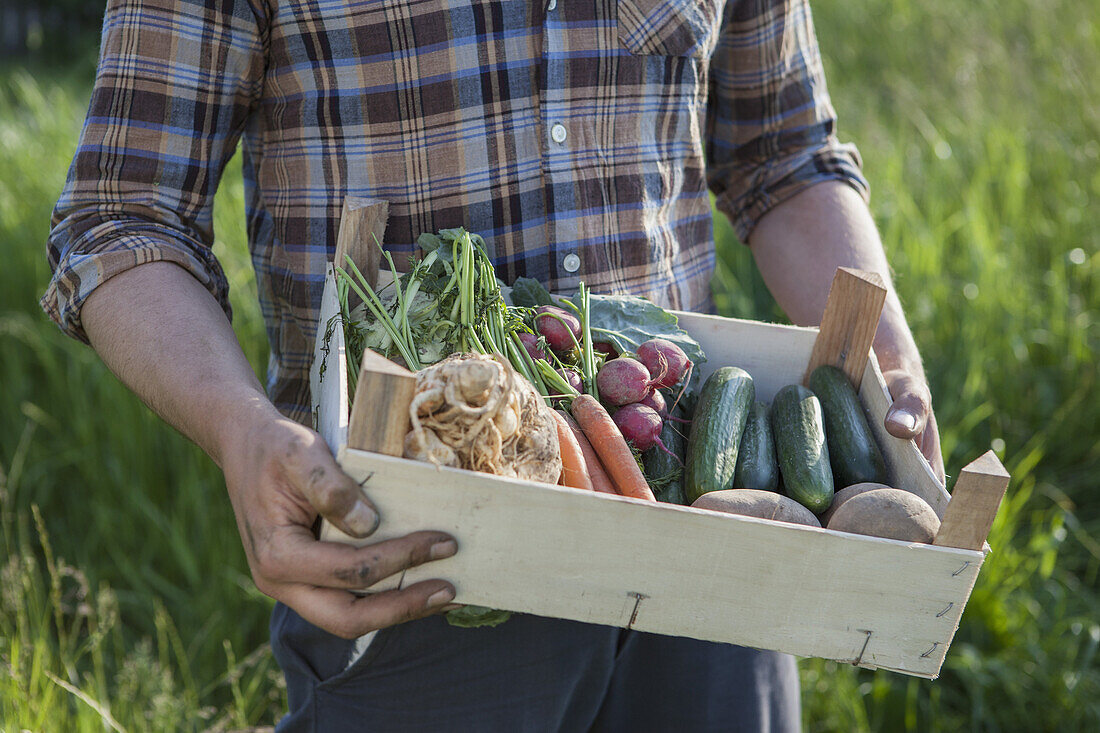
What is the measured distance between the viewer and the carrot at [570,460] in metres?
1.35

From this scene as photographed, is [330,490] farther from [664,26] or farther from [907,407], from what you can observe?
[664,26]

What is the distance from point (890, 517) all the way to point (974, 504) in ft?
0.35

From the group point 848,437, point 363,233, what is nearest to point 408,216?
point 363,233

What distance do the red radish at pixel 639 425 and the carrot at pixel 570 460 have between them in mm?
120

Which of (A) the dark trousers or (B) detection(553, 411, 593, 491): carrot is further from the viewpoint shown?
(A) the dark trousers

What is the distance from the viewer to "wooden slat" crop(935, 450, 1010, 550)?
1.16 metres

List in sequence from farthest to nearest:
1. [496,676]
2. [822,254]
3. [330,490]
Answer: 1. [822,254]
2. [496,676]
3. [330,490]

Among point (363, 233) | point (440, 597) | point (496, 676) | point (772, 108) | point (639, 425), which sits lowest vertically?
point (496, 676)

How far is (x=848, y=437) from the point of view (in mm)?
1526

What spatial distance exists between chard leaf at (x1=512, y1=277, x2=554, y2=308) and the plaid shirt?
0.08 meters

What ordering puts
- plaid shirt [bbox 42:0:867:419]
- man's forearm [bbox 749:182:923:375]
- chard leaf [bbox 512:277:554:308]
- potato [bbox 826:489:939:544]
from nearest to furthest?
potato [bbox 826:489:939:544], plaid shirt [bbox 42:0:867:419], chard leaf [bbox 512:277:554:308], man's forearm [bbox 749:182:923:375]

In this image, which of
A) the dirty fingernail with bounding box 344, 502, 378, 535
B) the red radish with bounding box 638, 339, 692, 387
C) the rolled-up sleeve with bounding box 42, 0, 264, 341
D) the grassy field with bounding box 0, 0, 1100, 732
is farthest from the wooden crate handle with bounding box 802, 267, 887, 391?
the grassy field with bounding box 0, 0, 1100, 732

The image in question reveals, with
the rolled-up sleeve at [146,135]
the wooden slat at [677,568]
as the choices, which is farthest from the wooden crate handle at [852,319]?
the rolled-up sleeve at [146,135]

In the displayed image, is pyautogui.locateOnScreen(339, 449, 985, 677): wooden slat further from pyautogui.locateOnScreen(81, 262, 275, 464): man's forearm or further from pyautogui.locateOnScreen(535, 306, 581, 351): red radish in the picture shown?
pyautogui.locateOnScreen(535, 306, 581, 351): red radish
